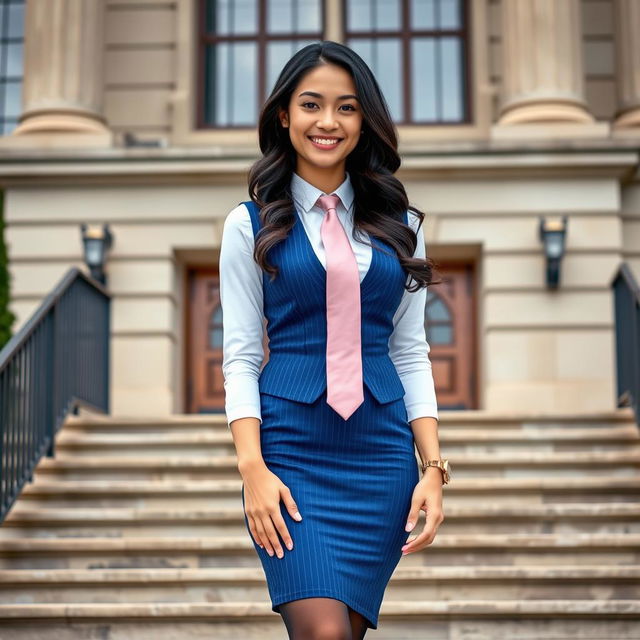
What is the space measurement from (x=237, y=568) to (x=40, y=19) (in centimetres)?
850

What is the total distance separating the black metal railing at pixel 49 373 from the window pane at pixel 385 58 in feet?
16.8

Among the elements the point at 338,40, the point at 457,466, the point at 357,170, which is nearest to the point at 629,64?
the point at 338,40

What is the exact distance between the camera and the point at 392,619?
6473 millimetres

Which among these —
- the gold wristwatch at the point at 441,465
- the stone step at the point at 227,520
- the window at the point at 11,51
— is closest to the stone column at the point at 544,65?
the window at the point at 11,51

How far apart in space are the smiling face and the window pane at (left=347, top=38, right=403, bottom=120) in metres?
11.5

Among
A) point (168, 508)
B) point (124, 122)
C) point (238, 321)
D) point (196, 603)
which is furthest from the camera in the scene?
point (124, 122)

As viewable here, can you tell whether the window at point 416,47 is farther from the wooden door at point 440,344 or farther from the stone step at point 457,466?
the stone step at point 457,466

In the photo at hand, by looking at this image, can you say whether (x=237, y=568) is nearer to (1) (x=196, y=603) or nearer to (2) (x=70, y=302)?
(1) (x=196, y=603)

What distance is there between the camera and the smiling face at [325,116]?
10.5ft

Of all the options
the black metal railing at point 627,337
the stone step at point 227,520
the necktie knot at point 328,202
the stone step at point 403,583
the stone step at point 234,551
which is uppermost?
the black metal railing at point 627,337

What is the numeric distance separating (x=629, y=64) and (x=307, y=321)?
11.6 metres

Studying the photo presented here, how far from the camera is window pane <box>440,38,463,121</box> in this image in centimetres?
1450

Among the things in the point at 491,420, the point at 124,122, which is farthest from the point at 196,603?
the point at 124,122

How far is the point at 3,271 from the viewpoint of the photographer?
13.2 m
